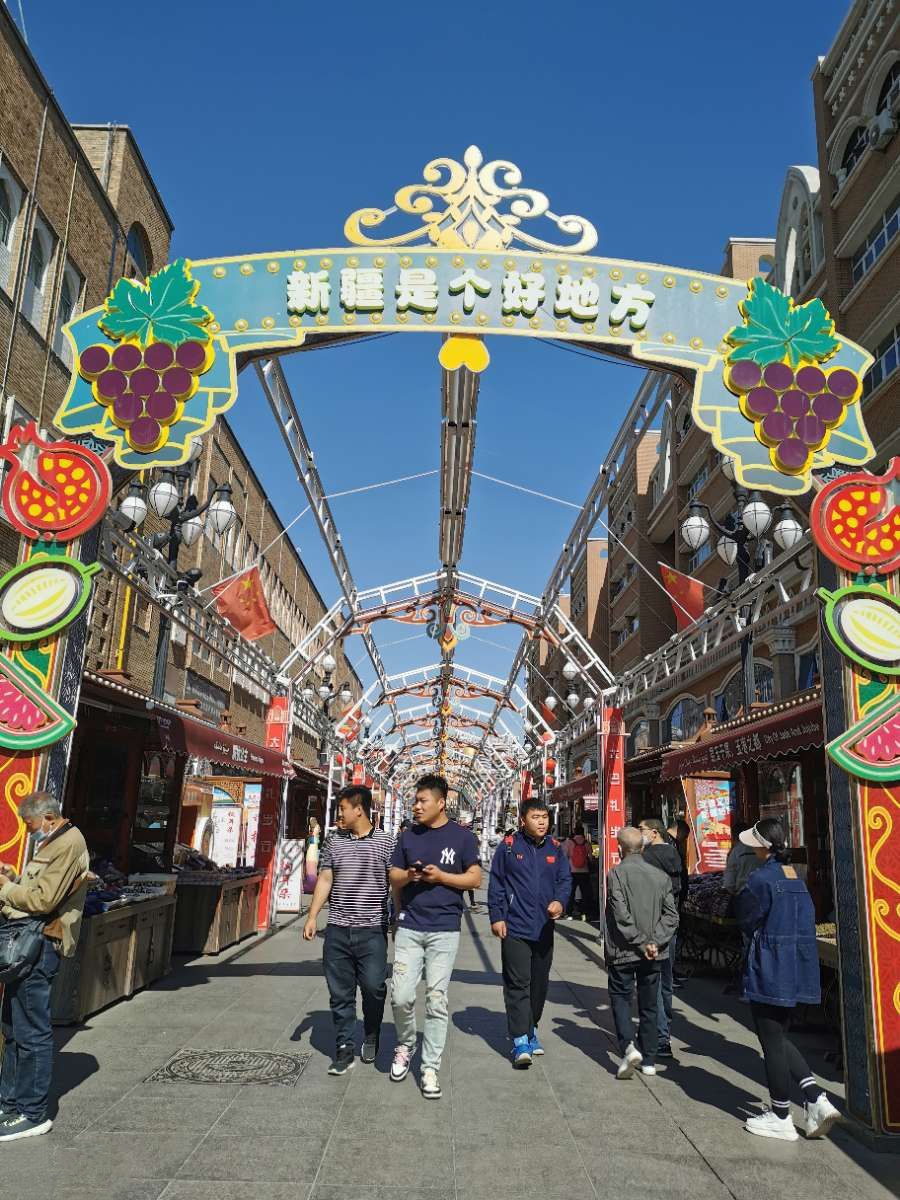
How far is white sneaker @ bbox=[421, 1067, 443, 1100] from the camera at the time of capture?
574cm

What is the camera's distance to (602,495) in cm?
1382

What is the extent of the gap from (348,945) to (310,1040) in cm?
135

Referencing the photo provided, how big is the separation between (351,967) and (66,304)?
1564 cm

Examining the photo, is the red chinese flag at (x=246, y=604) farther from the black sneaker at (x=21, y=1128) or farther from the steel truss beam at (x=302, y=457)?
the black sneaker at (x=21, y=1128)

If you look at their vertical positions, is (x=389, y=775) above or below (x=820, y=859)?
above

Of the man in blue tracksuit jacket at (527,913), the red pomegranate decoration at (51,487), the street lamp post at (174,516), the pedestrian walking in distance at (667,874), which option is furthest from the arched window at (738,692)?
the red pomegranate decoration at (51,487)

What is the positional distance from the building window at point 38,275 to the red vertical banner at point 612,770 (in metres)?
12.7

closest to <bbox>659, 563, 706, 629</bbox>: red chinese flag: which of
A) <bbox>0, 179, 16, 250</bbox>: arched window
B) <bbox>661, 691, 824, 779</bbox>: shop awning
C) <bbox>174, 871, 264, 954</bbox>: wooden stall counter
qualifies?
<bbox>661, 691, 824, 779</bbox>: shop awning

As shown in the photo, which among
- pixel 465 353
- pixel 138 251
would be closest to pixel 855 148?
pixel 465 353

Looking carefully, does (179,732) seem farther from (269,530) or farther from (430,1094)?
(269,530)

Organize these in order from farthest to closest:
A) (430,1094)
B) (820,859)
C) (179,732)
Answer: (820,859) → (179,732) → (430,1094)

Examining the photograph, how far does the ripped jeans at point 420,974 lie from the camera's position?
6.00 m

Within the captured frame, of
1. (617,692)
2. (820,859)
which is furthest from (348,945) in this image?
(617,692)

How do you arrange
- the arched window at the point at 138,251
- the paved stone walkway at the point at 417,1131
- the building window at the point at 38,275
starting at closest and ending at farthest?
the paved stone walkway at the point at 417,1131 < the building window at the point at 38,275 < the arched window at the point at 138,251
